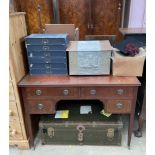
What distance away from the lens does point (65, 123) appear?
162cm

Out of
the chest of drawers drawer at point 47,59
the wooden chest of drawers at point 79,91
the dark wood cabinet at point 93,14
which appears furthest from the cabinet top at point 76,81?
the dark wood cabinet at point 93,14

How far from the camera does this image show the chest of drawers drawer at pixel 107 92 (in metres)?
1.45

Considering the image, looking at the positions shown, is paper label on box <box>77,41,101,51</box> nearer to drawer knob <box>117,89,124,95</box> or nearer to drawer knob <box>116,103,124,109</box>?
drawer knob <box>117,89,124,95</box>

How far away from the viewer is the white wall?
2902 millimetres

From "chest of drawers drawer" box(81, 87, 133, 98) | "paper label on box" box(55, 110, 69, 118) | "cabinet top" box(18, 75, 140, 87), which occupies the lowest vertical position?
"paper label on box" box(55, 110, 69, 118)

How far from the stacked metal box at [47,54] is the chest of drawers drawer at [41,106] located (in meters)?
0.25

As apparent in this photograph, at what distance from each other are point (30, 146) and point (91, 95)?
30.7 inches

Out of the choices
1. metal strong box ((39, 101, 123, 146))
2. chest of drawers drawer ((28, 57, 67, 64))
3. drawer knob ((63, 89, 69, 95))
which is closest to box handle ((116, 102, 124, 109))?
metal strong box ((39, 101, 123, 146))

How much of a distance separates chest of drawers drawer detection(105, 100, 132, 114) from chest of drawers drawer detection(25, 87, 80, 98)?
0.28 m

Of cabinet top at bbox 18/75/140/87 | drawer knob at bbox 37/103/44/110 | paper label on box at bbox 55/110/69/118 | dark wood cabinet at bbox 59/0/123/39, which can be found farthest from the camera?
dark wood cabinet at bbox 59/0/123/39

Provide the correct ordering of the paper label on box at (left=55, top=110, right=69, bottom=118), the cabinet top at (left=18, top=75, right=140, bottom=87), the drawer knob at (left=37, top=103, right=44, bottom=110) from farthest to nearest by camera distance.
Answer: the paper label on box at (left=55, top=110, right=69, bottom=118) → the drawer knob at (left=37, top=103, right=44, bottom=110) → the cabinet top at (left=18, top=75, right=140, bottom=87)
